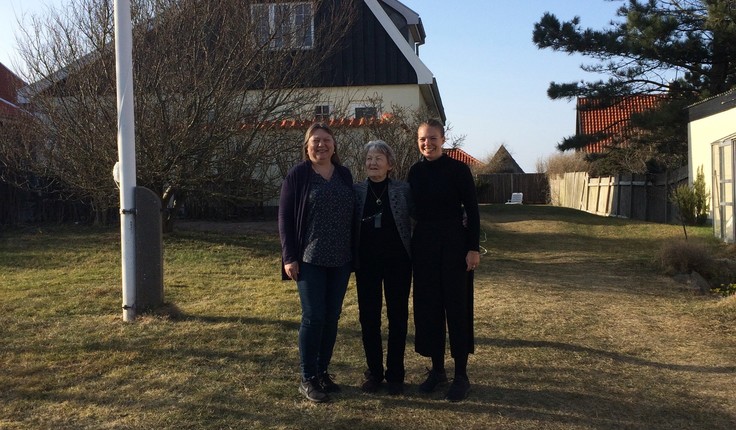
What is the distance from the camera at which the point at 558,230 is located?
16000 mm

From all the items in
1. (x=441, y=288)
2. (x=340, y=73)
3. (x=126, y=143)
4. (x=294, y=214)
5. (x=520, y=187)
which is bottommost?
(x=441, y=288)

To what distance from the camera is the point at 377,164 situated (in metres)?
4.40

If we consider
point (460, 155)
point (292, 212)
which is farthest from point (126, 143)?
point (460, 155)

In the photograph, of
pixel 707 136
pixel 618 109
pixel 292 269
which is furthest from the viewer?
pixel 618 109

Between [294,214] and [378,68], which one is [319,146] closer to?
[294,214]

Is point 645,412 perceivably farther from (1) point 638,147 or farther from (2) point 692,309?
(1) point 638,147

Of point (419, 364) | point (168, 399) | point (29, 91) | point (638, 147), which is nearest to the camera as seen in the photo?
point (168, 399)

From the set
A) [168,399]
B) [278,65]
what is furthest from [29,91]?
[168,399]

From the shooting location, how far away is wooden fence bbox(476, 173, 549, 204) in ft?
126

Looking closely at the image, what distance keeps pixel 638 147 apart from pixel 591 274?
1579cm

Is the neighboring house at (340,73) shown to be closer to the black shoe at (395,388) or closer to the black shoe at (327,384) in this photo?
the black shoe at (327,384)

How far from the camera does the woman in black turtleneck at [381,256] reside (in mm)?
→ 4379

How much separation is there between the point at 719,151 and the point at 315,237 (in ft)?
37.0

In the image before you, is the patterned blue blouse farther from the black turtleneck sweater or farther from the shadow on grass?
the shadow on grass
